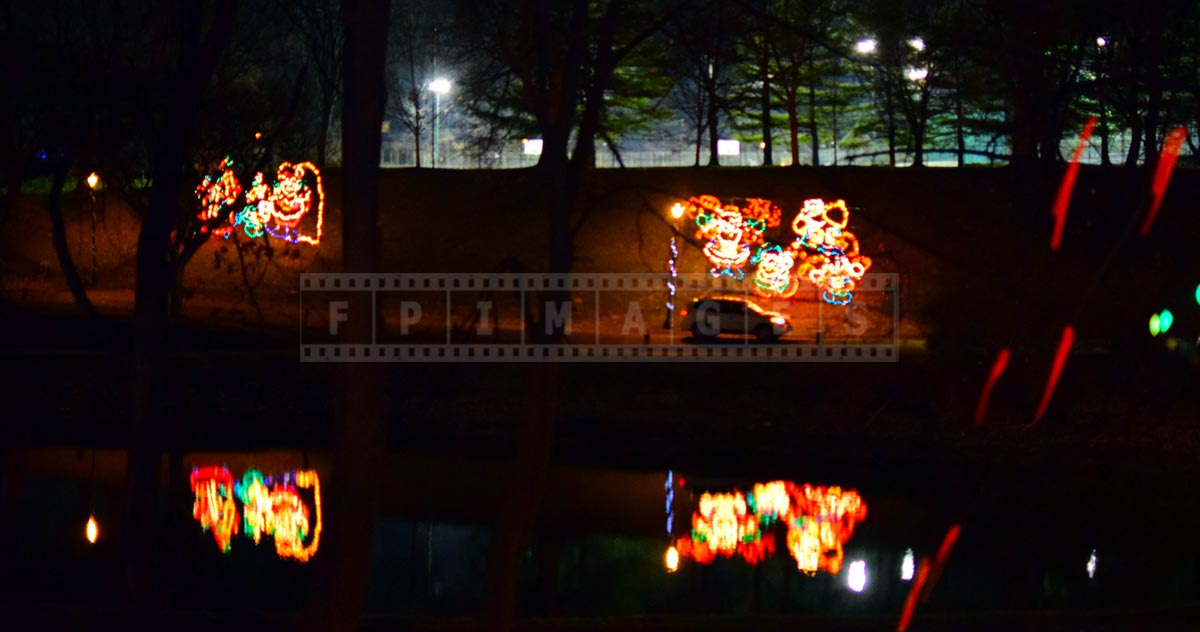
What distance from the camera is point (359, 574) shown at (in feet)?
22.0

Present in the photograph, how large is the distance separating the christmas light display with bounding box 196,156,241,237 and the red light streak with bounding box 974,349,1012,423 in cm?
1296

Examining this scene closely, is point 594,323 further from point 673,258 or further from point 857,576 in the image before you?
point 857,576

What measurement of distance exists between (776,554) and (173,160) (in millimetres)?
9980

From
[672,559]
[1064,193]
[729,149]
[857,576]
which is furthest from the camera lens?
[729,149]

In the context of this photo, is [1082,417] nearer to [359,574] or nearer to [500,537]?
[500,537]

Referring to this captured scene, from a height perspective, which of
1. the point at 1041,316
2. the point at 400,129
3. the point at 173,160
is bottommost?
the point at 1041,316

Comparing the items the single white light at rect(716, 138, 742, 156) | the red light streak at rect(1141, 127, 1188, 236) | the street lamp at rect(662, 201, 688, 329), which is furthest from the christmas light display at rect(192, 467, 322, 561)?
the single white light at rect(716, 138, 742, 156)

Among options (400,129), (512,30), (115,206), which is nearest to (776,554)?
(512,30)

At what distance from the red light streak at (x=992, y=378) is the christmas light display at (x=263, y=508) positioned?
11.2 metres

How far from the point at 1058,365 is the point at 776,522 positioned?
4.66 m

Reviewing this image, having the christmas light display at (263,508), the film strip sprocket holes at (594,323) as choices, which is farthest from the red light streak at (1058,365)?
the christmas light display at (263,508)

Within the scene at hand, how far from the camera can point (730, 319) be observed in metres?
38.5

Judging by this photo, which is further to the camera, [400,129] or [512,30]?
[400,129]

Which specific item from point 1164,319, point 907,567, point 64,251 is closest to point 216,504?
point 64,251
